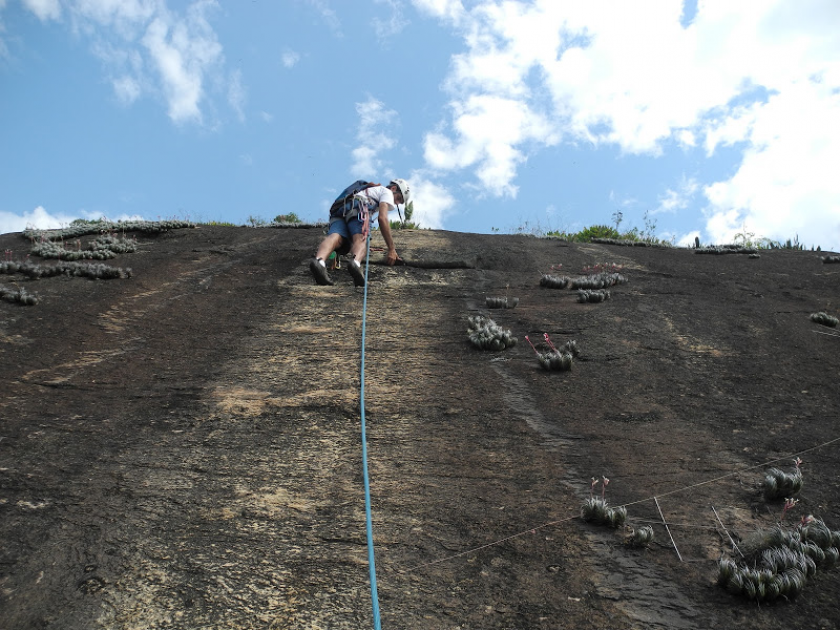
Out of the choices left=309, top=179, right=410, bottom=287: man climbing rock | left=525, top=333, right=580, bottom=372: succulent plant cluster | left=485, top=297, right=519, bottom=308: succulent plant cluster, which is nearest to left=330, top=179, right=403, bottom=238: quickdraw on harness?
left=309, top=179, right=410, bottom=287: man climbing rock

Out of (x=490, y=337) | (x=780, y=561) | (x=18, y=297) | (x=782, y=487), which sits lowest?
(x=780, y=561)

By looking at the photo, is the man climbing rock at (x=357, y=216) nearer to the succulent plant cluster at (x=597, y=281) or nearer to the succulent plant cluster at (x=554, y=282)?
the succulent plant cluster at (x=554, y=282)

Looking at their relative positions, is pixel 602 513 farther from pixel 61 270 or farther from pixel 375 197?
pixel 61 270

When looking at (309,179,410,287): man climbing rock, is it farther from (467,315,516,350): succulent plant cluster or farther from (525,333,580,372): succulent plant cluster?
(525,333,580,372): succulent plant cluster

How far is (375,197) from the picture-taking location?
396 inches

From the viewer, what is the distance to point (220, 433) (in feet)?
17.9

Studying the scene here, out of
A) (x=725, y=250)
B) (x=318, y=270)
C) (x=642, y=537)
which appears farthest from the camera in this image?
(x=725, y=250)

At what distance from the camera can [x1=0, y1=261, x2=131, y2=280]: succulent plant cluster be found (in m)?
9.44

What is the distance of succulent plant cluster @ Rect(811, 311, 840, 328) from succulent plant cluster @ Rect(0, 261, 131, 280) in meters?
10.2

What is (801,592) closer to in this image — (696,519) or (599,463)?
(696,519)

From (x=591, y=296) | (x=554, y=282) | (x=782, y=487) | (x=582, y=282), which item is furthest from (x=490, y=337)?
(x=782, y=487)

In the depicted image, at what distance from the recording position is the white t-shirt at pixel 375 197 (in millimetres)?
9953

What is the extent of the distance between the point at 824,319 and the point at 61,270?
11.2 meters

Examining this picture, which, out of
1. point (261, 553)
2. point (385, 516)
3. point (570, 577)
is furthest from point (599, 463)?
point (261, 553)
